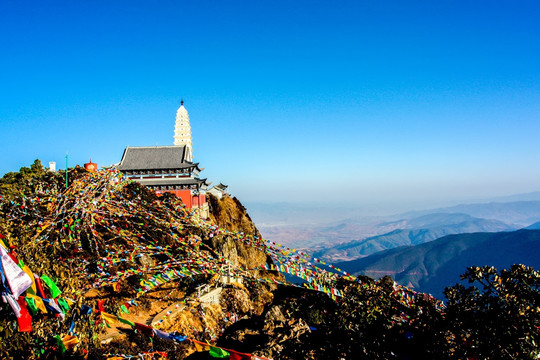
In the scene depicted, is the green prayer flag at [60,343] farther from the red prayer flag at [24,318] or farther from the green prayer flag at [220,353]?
the green prayer flag at [220,353]

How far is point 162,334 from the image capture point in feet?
35.9

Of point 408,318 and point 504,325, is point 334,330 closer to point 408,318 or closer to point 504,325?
point 408,318

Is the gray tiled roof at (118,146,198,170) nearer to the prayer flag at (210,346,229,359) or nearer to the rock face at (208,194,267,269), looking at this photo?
the rock face at (208,194,267,269)

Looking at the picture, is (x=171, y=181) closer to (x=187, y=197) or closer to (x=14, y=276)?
(x=187, y=197)

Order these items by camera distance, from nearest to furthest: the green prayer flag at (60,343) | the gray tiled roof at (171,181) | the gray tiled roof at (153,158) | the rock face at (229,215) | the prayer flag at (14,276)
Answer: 1. the prayer flag at (14,276)
2. the green prayer flag at (60,343)
3. the gray tiled roof at (171,181)
4. the gray tiled roof at (153,158)
5. the rock face at (229,215)

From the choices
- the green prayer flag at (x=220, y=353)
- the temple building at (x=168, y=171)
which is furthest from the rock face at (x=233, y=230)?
the green prayer flag at (x=220, y=353)

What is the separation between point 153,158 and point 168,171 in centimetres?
287

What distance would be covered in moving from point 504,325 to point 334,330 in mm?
4504

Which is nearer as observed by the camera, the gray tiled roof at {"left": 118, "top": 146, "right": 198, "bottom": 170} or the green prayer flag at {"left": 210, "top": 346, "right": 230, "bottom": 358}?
the green prayer flag at {"left": 210, "top": 346, "right": 230, "bottom": 358}

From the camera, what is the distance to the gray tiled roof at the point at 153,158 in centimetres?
3953

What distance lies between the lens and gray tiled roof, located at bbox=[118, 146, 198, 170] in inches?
1556

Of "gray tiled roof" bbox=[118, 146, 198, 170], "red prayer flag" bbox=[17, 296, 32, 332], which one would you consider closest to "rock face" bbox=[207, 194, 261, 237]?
"gray tiled roof" bbox=[118, 146, 198, 170]

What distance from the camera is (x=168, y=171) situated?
39.7 meters

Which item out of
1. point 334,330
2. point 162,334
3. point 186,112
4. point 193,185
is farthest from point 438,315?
point 186,112
